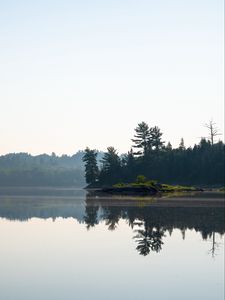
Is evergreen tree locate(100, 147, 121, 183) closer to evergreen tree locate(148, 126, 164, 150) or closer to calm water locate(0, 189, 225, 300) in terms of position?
evergreen tree locate(148, 126, 164, 150)

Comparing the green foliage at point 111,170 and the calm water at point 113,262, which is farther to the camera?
the green foliage at point 111,170

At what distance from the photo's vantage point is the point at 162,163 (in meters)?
144

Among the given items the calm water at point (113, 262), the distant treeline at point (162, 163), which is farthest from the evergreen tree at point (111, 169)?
the calm water at point (113, 262)

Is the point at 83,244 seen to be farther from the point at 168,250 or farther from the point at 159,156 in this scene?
the point at 159,156

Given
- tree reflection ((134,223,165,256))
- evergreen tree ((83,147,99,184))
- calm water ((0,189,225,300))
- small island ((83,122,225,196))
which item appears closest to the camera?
calm water ((0,189,225,300))

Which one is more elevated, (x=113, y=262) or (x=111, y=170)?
(x=111, y=170)

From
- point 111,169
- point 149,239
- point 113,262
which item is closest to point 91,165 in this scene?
point 111,169

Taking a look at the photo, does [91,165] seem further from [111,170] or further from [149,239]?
[149,239]

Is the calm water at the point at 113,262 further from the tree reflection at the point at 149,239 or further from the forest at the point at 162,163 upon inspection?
the forest at the point at 162,163

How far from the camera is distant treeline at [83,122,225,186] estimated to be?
132875mm

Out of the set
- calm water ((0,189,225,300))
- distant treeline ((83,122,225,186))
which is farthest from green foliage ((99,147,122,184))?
calm water ((0,189,225,300))

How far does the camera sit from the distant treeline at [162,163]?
132875 millimetres

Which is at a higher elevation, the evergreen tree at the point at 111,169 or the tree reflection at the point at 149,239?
the evergreen tree at the point at 111,169

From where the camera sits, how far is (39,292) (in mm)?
13453
